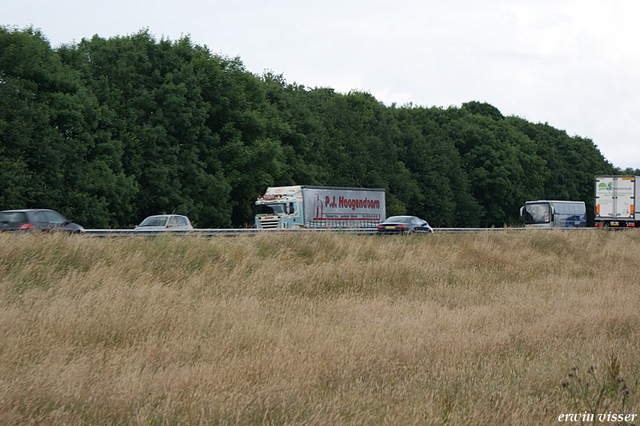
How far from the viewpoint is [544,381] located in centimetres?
A: 629

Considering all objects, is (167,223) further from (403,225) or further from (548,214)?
(548,214)

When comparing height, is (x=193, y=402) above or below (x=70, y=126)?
below

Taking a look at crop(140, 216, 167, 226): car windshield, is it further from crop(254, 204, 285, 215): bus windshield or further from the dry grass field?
crop(254, 204, 285, 215): bus windshield

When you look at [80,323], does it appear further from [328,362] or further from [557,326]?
[557,326]

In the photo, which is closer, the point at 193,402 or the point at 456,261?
the point at 193,402

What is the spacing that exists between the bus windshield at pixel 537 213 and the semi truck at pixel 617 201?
8.17 metres

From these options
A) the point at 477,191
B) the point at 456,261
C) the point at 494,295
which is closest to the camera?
the point at 494,295

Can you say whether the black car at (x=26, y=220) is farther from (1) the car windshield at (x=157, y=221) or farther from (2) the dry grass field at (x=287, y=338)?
(2) the dry grass field at (x=287, y=338)

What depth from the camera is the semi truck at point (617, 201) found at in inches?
1615

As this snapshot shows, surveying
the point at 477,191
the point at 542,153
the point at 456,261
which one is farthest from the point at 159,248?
the point at 542,153

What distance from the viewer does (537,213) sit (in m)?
51.6

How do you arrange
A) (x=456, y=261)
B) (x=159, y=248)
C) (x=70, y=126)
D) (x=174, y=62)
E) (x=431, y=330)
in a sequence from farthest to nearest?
(x=174, y=62) → (x=70, y=126) → (x=456, y=261) → (x=159, y=248) → (x=431, y=330)

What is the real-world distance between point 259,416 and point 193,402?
0.64 m

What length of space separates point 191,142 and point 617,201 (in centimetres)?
3135
